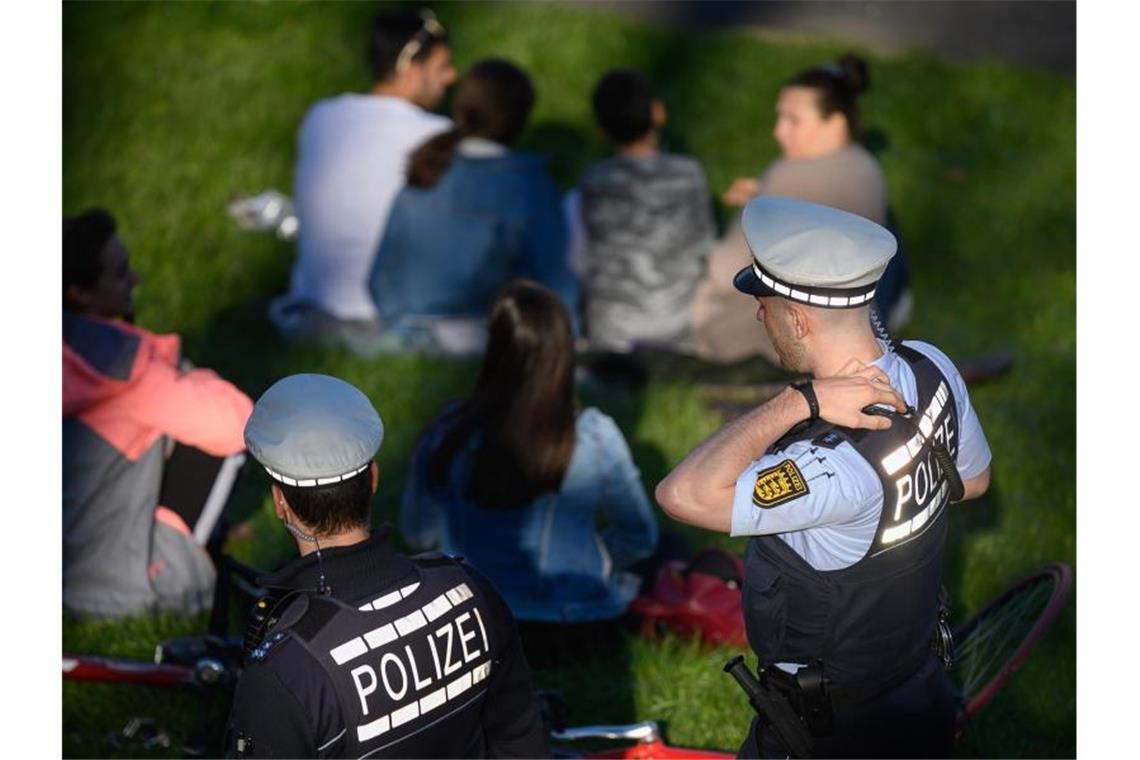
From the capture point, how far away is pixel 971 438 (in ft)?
11.6


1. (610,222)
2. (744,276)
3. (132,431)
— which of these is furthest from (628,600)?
(610,222)

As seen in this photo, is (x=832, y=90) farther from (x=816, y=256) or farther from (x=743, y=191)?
(x=816, y=256)

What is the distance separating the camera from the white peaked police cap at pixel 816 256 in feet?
10.6

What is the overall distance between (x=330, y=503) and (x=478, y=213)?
4232mm

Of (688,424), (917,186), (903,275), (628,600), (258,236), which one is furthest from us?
(917,186)

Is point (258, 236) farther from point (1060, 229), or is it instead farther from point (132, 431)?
point (1060, 229)

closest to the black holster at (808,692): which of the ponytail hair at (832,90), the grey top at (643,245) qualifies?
the ponytail hair at (832,90)

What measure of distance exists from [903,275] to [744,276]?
481cm

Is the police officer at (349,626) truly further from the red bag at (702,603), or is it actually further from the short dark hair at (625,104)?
the short dark hair at (625,104)

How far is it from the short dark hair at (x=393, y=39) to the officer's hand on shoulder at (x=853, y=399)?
4886 mm

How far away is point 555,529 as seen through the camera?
5.14 metres

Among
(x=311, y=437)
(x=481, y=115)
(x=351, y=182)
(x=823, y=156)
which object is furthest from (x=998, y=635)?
(x=351, y=182)

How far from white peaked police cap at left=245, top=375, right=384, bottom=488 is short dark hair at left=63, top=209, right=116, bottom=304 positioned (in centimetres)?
237

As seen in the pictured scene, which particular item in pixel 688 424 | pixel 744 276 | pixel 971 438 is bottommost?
pixel 688 424
